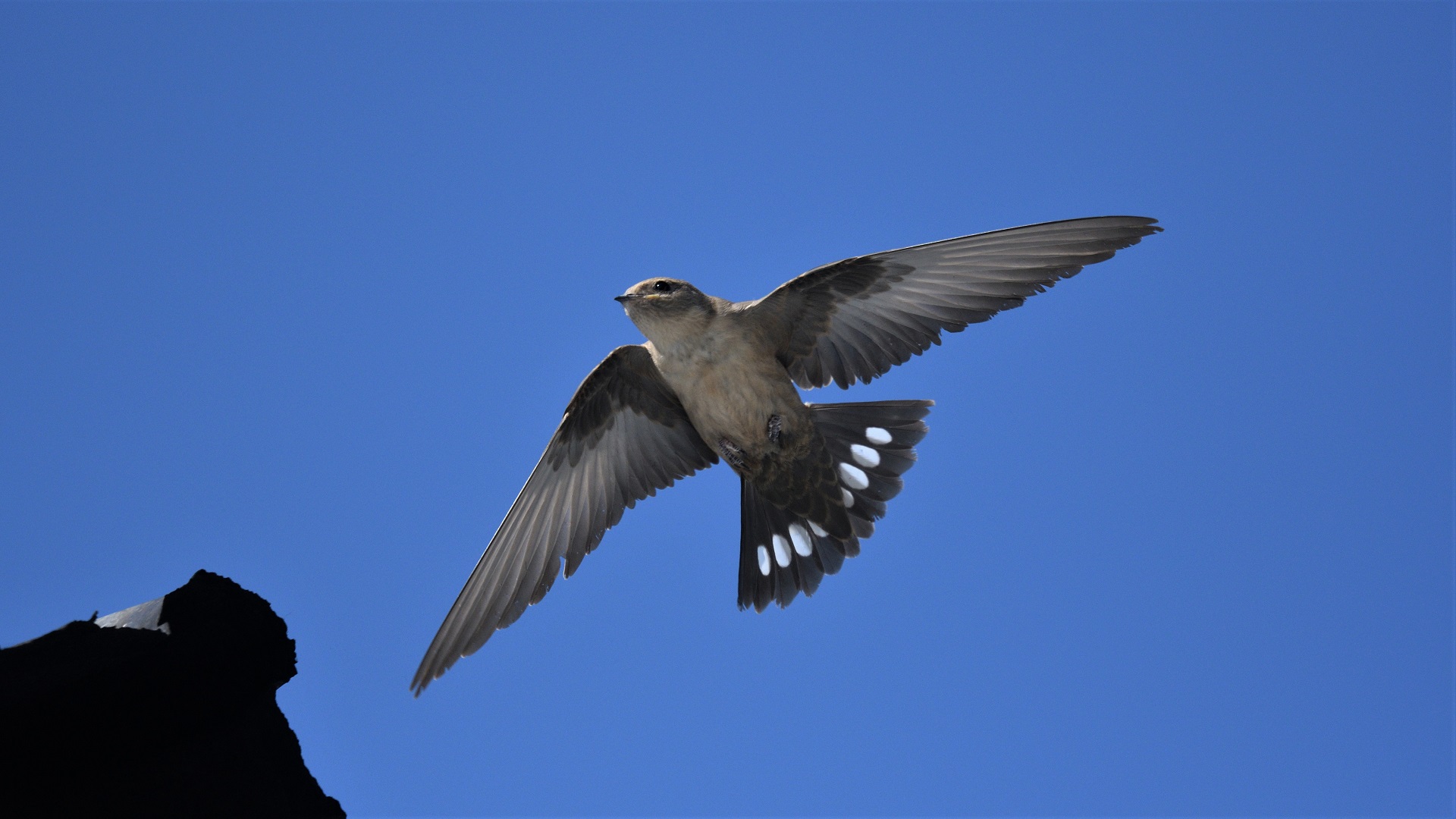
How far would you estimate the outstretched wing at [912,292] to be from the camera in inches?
229

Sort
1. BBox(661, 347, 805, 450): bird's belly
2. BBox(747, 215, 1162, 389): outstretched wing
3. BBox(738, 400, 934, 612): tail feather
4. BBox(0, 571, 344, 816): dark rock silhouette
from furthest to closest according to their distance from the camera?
BBox(738, 400, 934, 612): tail feather → BBox(661, 347, 805, 450): bird's belly → BBox(747, 215, 1162, 389): outstretched wing → BBox(0, 571, 344, 816): dark rock silhouette

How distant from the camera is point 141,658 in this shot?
342 centimetres

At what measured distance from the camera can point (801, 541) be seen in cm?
658

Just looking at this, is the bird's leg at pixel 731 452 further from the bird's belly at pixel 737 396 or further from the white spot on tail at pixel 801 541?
the white spot on tail at pixel 801 541

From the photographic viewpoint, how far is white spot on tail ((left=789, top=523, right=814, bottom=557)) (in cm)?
655

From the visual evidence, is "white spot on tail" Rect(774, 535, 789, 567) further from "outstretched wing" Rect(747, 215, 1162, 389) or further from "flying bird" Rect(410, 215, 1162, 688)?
"outstretched wing" Rect(747, 215, 1162, 389)

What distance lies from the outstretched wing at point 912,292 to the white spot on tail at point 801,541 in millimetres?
924

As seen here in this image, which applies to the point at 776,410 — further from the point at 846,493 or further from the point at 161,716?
the point at 161,716

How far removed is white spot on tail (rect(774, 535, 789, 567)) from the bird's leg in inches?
20.7

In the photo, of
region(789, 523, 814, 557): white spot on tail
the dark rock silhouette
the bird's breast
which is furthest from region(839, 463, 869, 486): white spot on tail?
the dark rock silhouette

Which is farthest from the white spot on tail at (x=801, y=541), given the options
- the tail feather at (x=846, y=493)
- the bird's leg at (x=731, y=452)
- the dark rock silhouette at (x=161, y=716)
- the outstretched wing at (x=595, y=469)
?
the dark rock silhouette at (x=161, y=716)

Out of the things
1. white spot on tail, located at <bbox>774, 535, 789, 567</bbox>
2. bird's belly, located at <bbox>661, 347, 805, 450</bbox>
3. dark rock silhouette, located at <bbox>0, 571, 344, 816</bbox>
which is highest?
bird's belly, located at <bbox>661, 347, 805, 450</bbox>

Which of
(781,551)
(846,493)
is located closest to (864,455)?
(846,493)

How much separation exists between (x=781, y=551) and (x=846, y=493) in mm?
560
